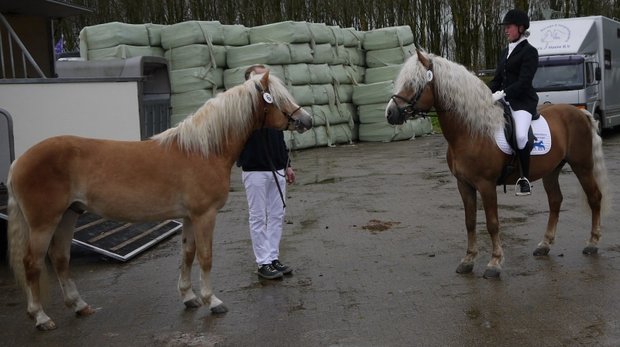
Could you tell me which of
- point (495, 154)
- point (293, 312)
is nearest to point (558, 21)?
point (495, 154)

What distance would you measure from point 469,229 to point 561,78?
13218 mm

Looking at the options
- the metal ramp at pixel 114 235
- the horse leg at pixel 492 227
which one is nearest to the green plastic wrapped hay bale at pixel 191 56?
the metal ramp at pixel 114 235

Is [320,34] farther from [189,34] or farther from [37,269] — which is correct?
[37,269]

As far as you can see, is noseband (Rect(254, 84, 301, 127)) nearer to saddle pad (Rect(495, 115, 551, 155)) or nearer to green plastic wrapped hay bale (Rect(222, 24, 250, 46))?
saddle pad (Rect(495, 115, 551, 155))

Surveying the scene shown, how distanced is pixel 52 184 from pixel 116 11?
27.5 meters

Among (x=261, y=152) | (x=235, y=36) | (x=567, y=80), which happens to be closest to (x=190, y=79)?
(x=235, y=36)

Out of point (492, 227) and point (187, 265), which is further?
point (492, 227)

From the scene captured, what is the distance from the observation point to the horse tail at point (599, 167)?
719cm

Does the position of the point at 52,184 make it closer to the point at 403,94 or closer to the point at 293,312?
the point at 293,312

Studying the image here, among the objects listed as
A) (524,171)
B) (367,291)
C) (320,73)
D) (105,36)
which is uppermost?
(105,36)

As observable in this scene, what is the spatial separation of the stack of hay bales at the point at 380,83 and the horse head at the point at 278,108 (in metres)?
15.0

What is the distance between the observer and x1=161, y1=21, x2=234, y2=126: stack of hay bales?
17.3 metres

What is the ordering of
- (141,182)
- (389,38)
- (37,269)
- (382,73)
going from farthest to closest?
(389,38), (382,73), (141,182), (37,269)

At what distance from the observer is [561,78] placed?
726 inches
